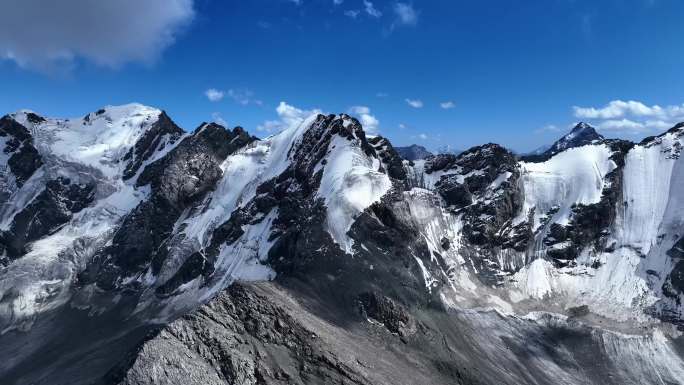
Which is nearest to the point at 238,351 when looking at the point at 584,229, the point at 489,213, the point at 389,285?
the point at 389,285

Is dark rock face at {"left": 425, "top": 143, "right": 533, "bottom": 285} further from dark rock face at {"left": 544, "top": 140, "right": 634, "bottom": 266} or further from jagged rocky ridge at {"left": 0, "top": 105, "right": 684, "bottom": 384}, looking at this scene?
dark rock face at {"left": 544, "top": 140, "right": 634, "bottom": 266}

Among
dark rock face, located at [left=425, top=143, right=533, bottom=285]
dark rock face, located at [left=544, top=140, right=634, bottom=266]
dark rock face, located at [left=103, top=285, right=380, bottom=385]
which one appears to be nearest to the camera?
dark rock face, located at [left=103, top=285, right=380, bottom=385]

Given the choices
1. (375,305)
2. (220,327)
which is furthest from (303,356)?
(375,305)

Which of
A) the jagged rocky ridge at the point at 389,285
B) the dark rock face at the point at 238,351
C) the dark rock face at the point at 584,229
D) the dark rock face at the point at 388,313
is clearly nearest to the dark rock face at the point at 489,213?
the jagged rocky ridge at the point at 389,285

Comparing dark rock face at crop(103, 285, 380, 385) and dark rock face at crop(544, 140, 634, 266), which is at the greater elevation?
dark rock face at crop(544, 140, 634, 266)

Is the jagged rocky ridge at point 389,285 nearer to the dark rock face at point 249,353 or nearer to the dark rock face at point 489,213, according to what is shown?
the dark rock face at point 249,353

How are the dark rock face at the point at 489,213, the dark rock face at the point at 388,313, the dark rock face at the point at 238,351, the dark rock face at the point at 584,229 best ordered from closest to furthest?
the dark rock face at the point at 238,351 → the dark rock face at the point at 388,313 → the dark rock face at the point at 489,213 → the dark rock face at the point at 584,229

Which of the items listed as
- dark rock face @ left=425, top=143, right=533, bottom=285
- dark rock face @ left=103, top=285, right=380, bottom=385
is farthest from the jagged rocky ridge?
dark rock face @ left=425, top=143, right=533, bottom=285

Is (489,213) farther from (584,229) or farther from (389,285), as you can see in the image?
(389,285)
